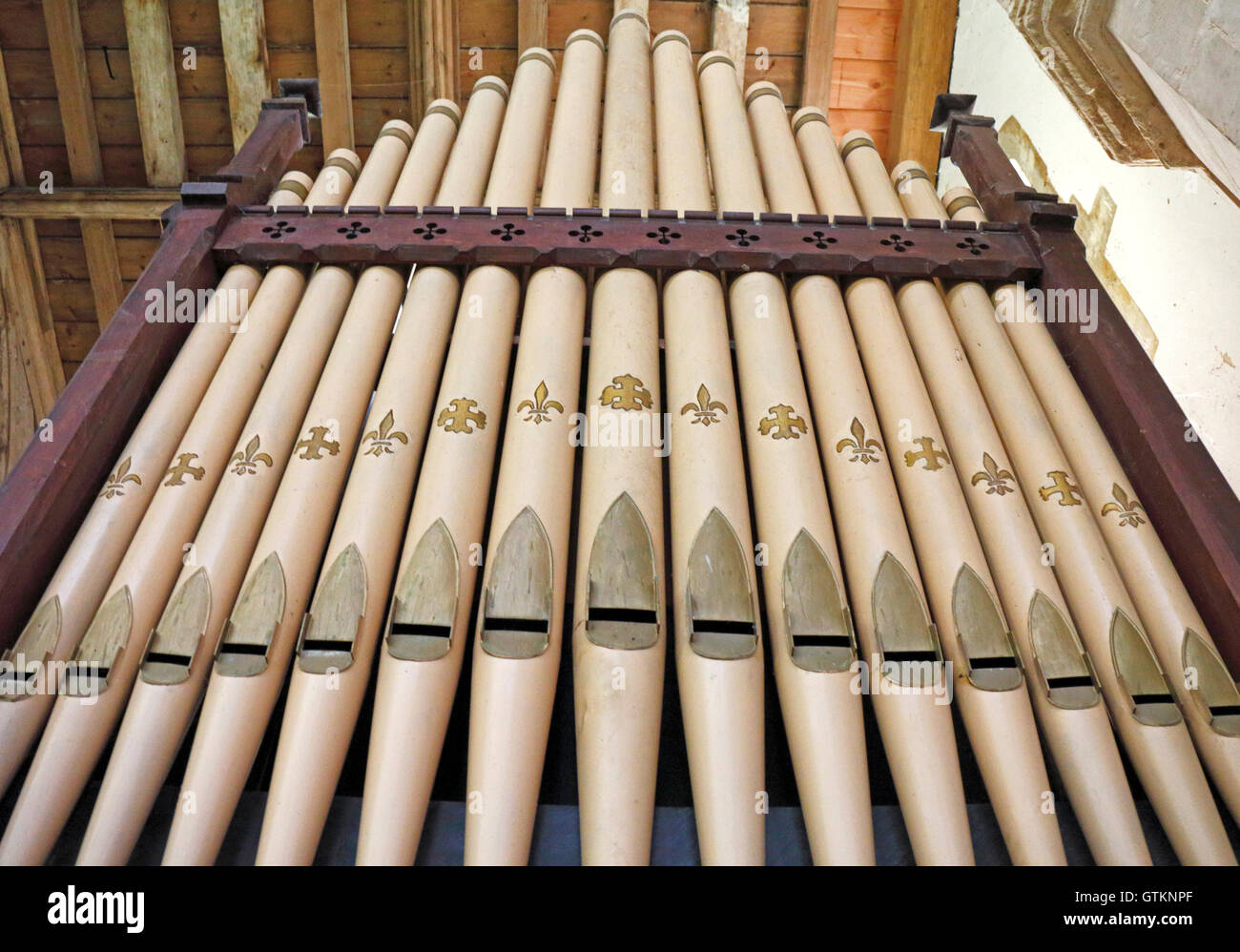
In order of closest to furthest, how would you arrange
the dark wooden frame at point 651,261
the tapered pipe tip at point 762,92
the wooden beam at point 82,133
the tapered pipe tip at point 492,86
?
the dark wooden frame at point 651,261 → the tapered pipe tip at point 492,86 → the tapered pipe tip at point 762,92 → the wooden beam at point 82,133

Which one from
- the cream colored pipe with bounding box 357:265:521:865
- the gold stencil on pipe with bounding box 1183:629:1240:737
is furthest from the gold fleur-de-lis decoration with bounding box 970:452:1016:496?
the cream colored pipe with bounding box 357:265:521:865

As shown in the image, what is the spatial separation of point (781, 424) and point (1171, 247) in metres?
2.70

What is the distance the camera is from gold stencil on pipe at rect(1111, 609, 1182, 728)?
202cm

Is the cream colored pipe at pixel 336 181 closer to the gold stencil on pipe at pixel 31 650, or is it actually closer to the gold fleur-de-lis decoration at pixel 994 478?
the gold stencil on pipe at pixel 31 650

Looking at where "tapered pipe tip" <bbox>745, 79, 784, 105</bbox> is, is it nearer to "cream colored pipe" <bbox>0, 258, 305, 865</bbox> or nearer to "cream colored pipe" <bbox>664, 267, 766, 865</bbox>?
"cream colored pipe" <bbox>664, 267, 766, 865</bbox>

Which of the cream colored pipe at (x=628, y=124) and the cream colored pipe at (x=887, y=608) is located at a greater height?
the cream colored pipe at (x=628, y=124)

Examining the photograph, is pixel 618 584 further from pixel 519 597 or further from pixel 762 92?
pixel 762 92

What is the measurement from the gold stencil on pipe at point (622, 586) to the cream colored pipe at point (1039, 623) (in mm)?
785

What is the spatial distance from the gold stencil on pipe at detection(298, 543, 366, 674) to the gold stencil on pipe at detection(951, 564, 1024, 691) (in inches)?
48.7

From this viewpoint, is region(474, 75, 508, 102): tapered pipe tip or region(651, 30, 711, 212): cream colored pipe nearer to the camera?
region(651, 30, 711, 212): cream colored pipe

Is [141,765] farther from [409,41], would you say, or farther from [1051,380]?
[409,41]

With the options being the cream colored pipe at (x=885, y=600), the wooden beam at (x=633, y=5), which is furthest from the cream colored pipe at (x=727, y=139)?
the wooden beam at (x=633, y=5)

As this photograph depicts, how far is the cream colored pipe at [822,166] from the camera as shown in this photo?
3480mm
